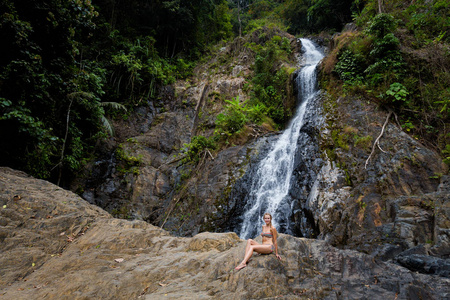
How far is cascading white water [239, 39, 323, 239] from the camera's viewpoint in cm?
830

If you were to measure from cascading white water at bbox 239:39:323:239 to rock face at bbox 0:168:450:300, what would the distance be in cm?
374

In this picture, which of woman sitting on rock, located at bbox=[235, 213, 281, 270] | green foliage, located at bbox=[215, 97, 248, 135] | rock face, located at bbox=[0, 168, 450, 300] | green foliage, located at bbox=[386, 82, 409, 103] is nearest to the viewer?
rock face, located at bbox=[0, 168, 450, 300]

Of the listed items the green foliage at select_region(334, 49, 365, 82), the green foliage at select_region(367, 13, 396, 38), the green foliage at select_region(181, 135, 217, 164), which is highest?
the green foliage at select_region(367, 13, 396, 38)

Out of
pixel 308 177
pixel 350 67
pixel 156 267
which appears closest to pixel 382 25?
pixel 350 67

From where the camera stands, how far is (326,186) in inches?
287

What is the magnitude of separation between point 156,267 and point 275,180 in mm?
6531

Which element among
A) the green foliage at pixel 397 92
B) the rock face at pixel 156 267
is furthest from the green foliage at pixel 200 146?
the green foliage at pixel 397 92

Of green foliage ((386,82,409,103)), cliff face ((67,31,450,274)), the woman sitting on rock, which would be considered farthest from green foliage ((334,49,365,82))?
the woman sitting on rock

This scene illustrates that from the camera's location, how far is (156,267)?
3605 mm

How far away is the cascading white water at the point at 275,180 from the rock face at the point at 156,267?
3.74 m

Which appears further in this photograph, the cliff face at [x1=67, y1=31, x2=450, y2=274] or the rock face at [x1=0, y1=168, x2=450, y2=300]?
the cliff face at [x1=67, y1=31, x2=450, y2=274]

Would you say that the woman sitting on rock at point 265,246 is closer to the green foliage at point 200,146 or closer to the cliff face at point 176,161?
the cliff face at point 176,161

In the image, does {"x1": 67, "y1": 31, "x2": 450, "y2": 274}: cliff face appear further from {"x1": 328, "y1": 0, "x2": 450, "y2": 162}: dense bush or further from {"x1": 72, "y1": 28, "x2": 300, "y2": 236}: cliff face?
{"x1": 328, "y1": 0, "x2": 450, "y2": 162}: dense bush

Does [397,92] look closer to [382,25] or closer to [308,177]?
[382,25]
